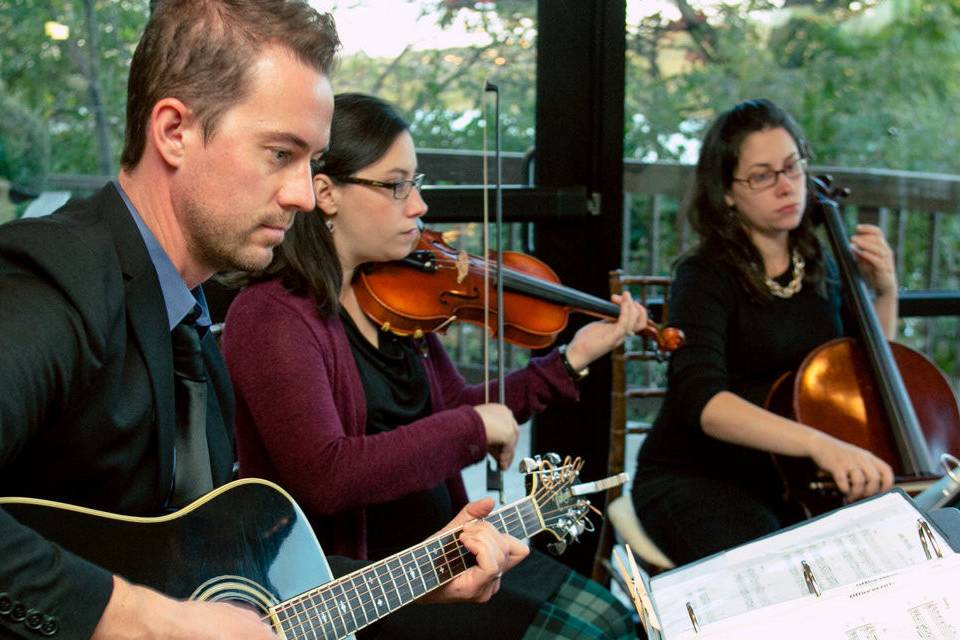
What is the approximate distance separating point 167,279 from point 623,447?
1.35 meters

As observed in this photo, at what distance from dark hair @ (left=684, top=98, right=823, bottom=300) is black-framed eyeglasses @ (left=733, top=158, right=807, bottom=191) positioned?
0.16 ft

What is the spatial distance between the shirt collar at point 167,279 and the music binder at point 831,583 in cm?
62

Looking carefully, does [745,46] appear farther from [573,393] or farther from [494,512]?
[494,512]

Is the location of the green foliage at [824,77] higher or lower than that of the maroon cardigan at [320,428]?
higher

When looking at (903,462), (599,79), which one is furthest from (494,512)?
(599,79)

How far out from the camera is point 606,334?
202 centimetres

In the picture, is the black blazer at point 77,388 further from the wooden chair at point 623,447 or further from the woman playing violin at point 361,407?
the wooden chair at point 623,447

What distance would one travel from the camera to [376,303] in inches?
71.9

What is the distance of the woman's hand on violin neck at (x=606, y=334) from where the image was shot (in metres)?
2.01

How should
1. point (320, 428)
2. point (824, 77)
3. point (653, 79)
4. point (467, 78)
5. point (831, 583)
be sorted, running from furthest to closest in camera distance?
point (824, 77) → point (653, 79) → point (467, 78) → point (320, 428) → point (831, 583)

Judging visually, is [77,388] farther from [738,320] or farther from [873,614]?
[738,320]

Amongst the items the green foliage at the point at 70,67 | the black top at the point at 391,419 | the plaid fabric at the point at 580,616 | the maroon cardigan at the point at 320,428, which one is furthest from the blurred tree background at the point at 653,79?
the plaid fabric at the point at 580,616

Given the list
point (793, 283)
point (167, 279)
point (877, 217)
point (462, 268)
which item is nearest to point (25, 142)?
point (462, 268)

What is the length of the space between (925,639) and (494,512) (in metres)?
0.64
